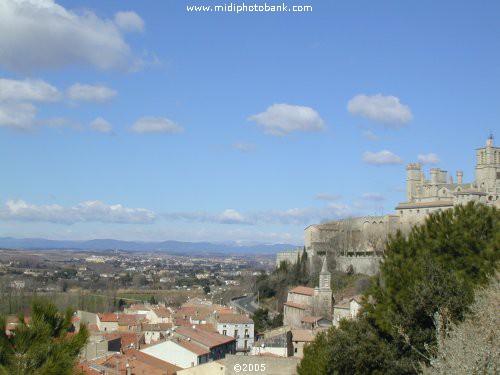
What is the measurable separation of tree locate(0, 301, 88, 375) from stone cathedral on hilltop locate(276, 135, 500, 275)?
2010 inches

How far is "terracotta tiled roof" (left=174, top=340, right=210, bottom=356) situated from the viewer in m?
43.5

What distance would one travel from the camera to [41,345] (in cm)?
909

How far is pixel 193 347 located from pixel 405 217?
3092cm

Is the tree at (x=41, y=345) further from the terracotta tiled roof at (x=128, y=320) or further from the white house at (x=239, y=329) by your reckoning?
the terracotta tiled roof at (x=128, y=320)

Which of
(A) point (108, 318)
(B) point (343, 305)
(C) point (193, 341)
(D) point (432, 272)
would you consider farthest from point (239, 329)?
(D) point (432, 272)

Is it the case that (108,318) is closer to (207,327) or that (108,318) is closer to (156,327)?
(156,327)

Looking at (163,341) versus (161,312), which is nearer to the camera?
(163,341)

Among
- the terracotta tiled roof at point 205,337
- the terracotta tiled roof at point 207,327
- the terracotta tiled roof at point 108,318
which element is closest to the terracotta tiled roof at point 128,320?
the terracotta tiled roof at point 108,318

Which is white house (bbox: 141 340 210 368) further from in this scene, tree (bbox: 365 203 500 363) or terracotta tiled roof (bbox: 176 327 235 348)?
tree (bbox: 365 203 500 363)

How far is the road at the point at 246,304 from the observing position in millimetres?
69562

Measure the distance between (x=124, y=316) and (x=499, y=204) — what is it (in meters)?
35.3

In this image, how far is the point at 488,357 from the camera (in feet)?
33.4

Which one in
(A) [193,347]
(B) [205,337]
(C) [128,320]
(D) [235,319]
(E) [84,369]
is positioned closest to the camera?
(E) [84,369]

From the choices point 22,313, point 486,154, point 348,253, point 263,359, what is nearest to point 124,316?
point 348,253
